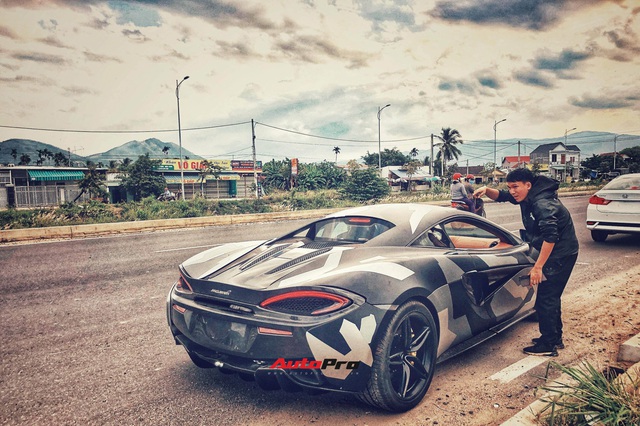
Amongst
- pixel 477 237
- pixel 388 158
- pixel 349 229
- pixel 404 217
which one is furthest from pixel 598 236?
pixel 388 158

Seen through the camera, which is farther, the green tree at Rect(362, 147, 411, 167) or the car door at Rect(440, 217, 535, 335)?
the green tree at Rect(362, 147, 411, 167)

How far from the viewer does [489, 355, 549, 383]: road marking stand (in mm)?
3441

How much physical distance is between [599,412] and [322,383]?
1561 mm

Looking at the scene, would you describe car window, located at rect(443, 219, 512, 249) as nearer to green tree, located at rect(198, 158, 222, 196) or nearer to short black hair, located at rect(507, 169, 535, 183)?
short black hair, located at rect(507, 169, 535, 183)

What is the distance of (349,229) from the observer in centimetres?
367

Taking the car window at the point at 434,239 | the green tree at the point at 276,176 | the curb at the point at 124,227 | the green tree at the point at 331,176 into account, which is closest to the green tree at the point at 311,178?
the green tree at the point at 331,176

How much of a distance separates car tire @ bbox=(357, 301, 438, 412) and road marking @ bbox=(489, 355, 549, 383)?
78 centimetres

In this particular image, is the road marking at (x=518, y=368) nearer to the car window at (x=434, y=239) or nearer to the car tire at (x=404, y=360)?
the car tire at (x=404, y=360)

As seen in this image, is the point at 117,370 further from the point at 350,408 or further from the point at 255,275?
the point at 350,408

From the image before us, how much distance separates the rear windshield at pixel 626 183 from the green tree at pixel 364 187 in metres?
18.0

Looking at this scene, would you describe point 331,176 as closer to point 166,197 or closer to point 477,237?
point 166,197

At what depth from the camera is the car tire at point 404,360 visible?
2.64 m

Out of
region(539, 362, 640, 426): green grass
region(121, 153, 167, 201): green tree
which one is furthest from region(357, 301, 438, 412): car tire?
region(121, 153, 167, 201): green tree

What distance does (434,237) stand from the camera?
3.57 meters
